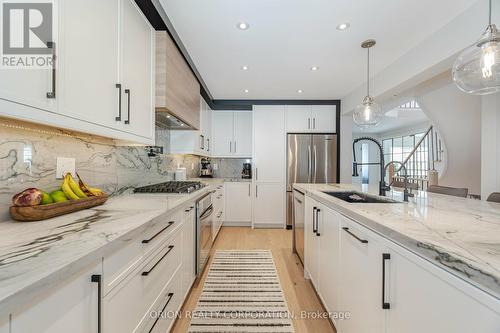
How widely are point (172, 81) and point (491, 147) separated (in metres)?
3.04

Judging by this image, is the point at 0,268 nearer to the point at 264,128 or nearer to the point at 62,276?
the point at 62,276

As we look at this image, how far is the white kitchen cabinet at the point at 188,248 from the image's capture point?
67.9 inches

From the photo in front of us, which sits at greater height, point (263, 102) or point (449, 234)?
point (263, 102)

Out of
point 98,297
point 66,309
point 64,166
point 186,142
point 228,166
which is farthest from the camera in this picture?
point 228,166

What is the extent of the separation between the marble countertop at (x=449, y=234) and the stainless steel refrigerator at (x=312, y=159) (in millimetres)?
2934

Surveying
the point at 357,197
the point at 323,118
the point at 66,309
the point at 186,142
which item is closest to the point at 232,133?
the point at 186,142

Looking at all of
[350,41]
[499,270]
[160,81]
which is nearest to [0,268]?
[499,270]

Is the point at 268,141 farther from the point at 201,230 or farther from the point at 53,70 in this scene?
the point at 53,70

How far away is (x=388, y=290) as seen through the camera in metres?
0.90

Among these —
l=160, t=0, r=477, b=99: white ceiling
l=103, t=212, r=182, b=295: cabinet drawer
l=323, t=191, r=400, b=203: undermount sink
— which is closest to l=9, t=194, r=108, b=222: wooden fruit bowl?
l=103, t=212, r=182, b=295: cabinet drawer

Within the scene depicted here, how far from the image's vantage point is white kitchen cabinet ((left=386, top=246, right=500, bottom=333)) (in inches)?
21.5

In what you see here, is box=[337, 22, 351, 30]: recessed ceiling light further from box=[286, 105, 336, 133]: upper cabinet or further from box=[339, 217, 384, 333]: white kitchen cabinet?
box=[286, 105, 336, 133]: upper cabinet

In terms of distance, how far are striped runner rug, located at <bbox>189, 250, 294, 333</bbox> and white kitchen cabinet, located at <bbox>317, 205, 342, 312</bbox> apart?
0.37 meters

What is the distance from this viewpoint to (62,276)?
55cm
